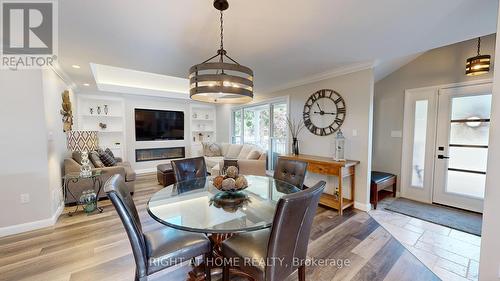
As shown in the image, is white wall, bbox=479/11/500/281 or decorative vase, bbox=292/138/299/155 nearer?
white wall, bbox=479/11/500/281

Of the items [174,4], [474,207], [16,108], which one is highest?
[174,4]

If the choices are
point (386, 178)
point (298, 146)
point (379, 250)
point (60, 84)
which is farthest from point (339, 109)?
point (60, 84)

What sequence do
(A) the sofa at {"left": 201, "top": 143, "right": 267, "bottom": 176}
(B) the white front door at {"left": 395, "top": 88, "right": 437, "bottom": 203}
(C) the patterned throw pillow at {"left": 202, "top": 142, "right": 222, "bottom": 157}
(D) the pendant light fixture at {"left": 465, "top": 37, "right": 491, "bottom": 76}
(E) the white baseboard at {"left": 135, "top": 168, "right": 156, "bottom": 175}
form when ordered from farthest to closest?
1. (C) the patterned throw pillow at {"left": 202, "top": 142, "right": 222, "bottom": 157}
2. (E) the white baseboard at {"left": 135, "top": 168, "right": 156, "bottom": 175}
3. (A) the sofa at {"left": 201, "top": 143, "right": 267, "bottom": 176}
4. (B) the white front door at {"left": 395, "top": 88, "right": 437, "bottom": 203}
5. (D) the pendant light fixture at {"left": 465, "top": 37, "right": 491, "bottom": 76}

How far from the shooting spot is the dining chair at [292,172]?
240 cm

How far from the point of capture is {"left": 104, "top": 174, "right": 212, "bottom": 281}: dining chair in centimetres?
127

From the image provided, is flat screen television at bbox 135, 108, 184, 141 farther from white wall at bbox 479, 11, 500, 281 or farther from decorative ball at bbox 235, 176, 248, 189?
white wall at bbox 479, 11, 500, 281

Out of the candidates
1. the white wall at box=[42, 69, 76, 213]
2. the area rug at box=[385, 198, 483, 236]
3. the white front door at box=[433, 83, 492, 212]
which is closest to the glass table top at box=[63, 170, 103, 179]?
the white wall at box=[42, 69, 76, 213]

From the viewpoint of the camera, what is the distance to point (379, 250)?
2.19 meters

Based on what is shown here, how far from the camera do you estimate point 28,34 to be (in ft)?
6.97

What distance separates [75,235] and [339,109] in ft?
14.1

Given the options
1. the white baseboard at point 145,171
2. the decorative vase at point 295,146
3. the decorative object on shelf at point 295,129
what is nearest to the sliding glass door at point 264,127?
the decorative object on shelf at point 295,129

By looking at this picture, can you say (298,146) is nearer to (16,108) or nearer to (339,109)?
(339,109)

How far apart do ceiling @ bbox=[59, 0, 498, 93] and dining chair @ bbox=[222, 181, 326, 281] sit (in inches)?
62.6

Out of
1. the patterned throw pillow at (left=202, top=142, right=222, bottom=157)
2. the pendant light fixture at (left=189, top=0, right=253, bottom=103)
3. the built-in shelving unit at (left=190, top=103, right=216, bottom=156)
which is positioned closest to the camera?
the pendant light fixture at (left=189, top=0, right=253, bottom=103)
